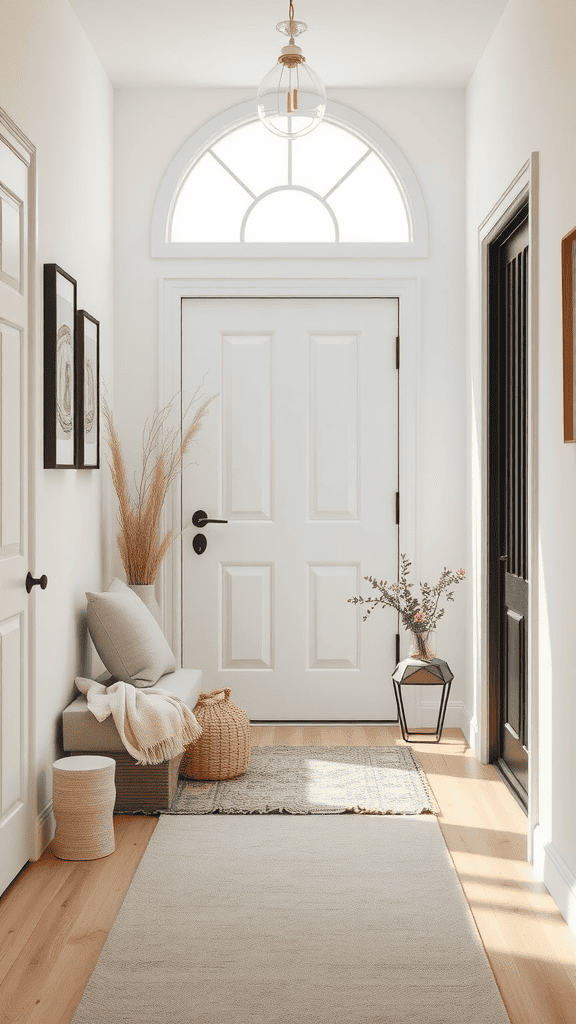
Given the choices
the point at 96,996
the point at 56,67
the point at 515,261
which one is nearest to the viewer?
the point at 96,996

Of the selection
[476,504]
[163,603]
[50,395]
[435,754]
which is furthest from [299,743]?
[50,395]

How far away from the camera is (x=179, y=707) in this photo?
336cm

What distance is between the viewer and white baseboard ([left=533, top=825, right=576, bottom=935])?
2486 mm

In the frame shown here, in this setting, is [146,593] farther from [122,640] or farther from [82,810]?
[82,810]

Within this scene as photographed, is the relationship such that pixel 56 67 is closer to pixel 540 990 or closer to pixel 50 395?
pixel 50 395

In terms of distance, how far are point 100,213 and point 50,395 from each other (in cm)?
136

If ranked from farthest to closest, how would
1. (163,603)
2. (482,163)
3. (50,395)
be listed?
(163,603) < (482,163) < (50,395)

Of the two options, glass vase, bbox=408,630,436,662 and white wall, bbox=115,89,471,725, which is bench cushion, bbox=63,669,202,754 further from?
white wall, bbox=115,89,471,725

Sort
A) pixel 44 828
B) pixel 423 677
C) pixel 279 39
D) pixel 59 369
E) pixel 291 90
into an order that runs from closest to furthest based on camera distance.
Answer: pixel 291 90 < pixel 44 828 < pixel 59 369 < pixel 279 39 < pixel 423 677

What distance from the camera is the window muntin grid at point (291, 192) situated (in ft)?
14.7

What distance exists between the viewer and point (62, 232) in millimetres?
3395

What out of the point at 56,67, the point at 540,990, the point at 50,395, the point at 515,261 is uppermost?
the point at 56,67

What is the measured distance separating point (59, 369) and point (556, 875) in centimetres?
219

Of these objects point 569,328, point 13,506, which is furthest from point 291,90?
point 13,506
